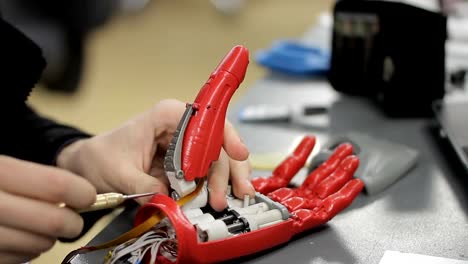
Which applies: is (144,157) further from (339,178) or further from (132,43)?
(132,43)

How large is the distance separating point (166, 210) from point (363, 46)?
61 cm

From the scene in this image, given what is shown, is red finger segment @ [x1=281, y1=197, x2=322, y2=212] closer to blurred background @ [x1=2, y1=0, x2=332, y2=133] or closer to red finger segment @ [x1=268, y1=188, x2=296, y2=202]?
red finger segment @ [x1=268, y1=188, x2=296, y2=202]

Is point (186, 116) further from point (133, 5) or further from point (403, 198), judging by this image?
point (133, 5)

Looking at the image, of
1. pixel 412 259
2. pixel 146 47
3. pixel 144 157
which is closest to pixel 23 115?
pixel 144 157

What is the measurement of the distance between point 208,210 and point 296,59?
67 centimetres

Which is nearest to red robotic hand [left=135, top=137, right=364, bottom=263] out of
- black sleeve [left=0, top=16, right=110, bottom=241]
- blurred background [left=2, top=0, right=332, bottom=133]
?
black sleeve [left=0, top=16, right=110, bottom=241]

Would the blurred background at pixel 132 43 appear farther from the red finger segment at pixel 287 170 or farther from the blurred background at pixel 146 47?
the red finger segment at pixel 287 170

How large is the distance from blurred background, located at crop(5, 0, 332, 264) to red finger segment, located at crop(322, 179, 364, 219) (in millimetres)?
825

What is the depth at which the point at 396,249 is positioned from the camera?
2.06 ft

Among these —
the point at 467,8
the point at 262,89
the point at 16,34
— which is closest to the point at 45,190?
the point at 16,34

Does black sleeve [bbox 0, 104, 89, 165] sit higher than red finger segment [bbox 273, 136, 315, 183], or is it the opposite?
red finger segment [bbox 273, 136, 315, 183]

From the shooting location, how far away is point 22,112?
2.78ft

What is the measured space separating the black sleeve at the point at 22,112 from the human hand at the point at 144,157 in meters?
0.07

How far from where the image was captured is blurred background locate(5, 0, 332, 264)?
6.98 ft
